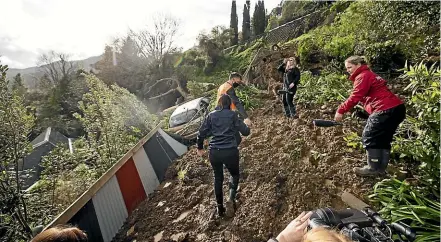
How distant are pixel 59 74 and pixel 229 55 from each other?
105 feet

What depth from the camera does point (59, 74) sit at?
42781mm

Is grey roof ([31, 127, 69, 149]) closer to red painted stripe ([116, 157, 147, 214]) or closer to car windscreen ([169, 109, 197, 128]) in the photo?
car windscreen ([169, 109, 197, 128])

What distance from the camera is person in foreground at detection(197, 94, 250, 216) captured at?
12.4ft

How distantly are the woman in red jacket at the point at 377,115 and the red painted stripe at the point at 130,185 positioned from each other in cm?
383

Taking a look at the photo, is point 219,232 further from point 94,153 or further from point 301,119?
point 94,153

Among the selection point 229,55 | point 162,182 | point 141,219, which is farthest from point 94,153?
point 229,55

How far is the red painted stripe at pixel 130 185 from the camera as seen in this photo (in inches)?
191

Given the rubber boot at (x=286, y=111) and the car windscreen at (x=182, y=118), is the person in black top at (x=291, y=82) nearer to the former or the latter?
the rubber boot at (x=286, y=111)

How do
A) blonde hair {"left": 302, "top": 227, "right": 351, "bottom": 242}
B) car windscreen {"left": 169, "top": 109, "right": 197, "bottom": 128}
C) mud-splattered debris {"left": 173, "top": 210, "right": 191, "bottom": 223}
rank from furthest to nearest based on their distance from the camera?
car windscreen {"left": 169, "top": 109, "right": 197, "bottom": 128}
mud-splattered debris {"left": 173, "top": 210, "right": 191, "bottom": 223}
blonde hair {"left": 302, "top": 227, "right": 351, "bottom": 242}

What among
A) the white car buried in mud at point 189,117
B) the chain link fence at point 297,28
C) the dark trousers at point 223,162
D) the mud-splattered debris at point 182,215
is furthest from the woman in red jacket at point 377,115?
the chain link fence at point 297,28

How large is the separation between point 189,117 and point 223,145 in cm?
759

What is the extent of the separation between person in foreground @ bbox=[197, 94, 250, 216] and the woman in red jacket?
5.02ft

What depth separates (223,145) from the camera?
12.4 ft

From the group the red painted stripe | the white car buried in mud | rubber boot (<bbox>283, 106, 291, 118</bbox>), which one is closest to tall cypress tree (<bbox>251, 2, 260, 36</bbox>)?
the white car buried in mud
